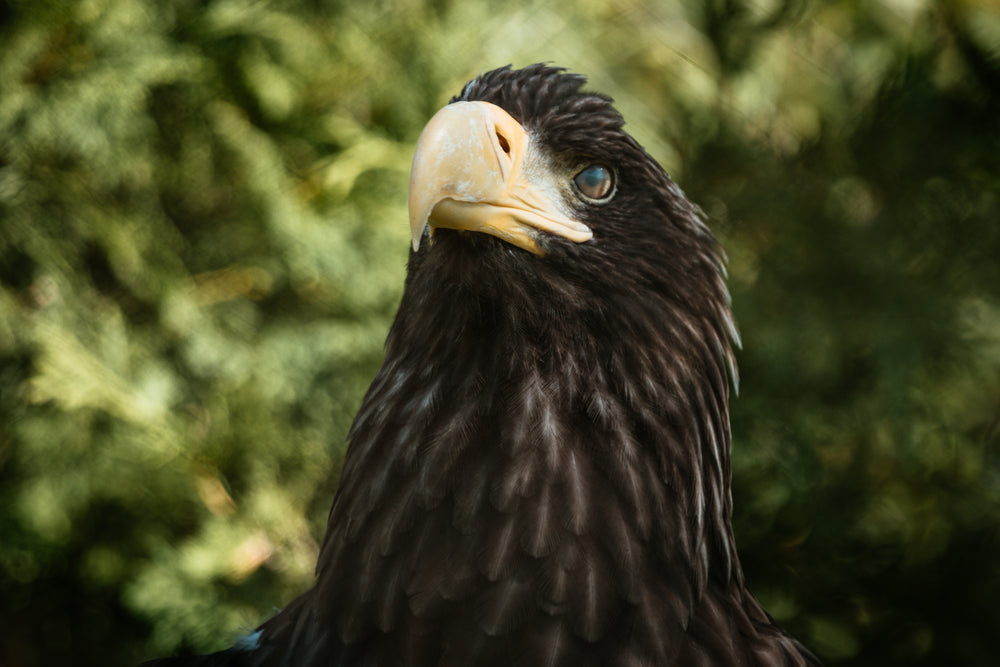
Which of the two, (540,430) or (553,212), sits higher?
(553,212)

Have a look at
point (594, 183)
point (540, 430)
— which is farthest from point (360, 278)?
point (540, 430)

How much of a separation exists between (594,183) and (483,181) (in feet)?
0.85

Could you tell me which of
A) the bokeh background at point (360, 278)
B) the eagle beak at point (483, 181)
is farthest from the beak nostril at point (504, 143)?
the bokeh background at point (360, 278)

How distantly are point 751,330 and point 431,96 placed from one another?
1.12m

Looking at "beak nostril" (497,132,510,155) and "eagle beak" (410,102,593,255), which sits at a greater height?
"beak nostril" (497,132,510,155)

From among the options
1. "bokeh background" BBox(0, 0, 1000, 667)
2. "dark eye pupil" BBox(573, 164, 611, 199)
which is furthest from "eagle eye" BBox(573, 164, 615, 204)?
"bokeh background" BBox(0, 0, 1000, 667)

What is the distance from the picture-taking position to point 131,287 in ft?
9.04

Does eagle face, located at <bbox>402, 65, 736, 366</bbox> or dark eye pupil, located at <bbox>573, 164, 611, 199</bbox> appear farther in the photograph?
dark eye pupil, located at <bbox>573, 164, 611, 199</bbox>

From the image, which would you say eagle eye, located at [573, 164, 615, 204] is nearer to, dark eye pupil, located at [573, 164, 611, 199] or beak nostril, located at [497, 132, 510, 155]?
dark eye pupil, located at [573, 164, 611, 199]

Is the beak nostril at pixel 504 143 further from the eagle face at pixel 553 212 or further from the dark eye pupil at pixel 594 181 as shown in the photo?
the dark eye pupil at pixel 594 181

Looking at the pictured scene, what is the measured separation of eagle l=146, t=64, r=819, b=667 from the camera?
3.89 feet

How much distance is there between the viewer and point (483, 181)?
118 cm

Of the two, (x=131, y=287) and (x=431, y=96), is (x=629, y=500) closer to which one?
(x=431, y=96)

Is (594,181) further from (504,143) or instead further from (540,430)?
(540,430)
